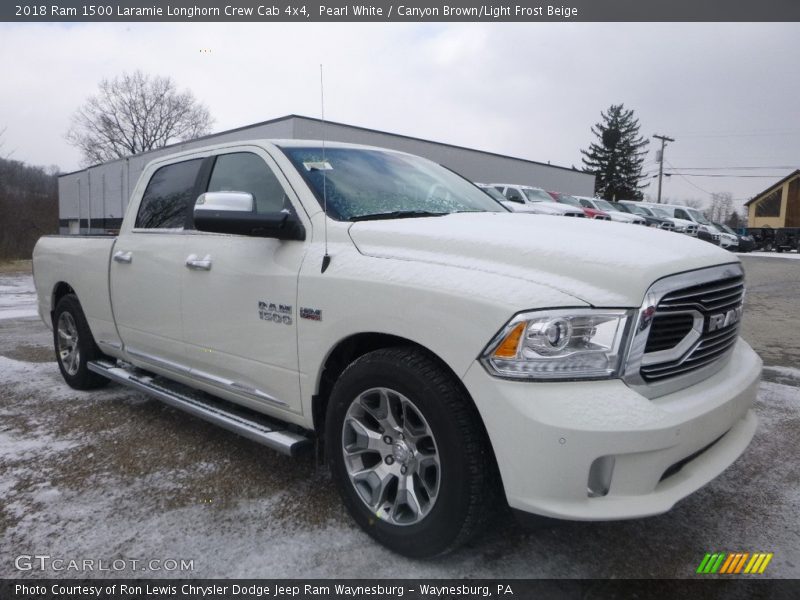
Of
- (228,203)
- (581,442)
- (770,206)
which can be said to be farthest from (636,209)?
(581,442)

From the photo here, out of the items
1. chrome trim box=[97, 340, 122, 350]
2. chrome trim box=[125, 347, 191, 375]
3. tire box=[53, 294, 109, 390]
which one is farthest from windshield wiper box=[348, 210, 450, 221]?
tire box=[53, 294, 109, 390]

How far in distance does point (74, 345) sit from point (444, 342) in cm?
393

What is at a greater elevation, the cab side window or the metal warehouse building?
the metal warehouse building

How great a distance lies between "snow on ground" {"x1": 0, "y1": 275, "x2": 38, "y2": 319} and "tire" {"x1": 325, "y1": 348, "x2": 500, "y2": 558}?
8.45m

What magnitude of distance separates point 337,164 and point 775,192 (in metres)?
54.6

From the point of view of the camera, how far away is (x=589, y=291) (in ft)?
6.82

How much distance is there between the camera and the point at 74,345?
4883mm

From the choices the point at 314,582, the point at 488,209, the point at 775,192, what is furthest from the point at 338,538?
the point at 775,192

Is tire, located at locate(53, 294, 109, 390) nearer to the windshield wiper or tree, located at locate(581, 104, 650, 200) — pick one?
the windshield wiper

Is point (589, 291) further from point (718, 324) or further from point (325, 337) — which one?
point (325, 337)

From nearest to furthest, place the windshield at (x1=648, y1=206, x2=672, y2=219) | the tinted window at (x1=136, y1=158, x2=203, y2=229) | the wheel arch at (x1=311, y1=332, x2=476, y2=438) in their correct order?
the wheel arch at (x1=311, y1=332, x2=476, y2=438)
the tinted window at (x1=136, y1=158, x2=203, y2=229)
the windshield at (x1=648, y1=206, x2=672, y2=219)

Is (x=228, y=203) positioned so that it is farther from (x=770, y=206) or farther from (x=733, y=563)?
(x=770, y=206)

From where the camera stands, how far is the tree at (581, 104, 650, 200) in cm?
6281

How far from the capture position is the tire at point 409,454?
2127 mm
